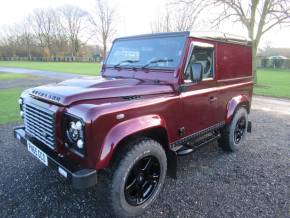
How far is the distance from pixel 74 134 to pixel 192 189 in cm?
188

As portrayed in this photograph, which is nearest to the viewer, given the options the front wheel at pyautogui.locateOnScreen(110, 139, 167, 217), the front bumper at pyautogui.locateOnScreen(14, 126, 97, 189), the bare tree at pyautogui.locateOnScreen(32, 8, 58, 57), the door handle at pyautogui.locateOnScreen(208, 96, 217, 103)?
the front bumper at pyautogui.locateOnScreen(14, 126, 97, 189)

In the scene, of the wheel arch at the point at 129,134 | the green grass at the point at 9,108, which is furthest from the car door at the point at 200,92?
the green grass at the point at 9,108

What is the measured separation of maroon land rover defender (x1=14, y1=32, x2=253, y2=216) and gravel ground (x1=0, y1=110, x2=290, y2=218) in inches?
15.7

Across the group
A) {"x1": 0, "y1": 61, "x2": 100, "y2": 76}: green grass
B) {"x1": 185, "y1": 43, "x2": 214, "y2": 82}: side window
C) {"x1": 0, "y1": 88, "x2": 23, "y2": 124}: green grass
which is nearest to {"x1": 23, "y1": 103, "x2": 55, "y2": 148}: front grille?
{"x1": 185, "y1": 43, "x2": 214, "y2": 82}: side window

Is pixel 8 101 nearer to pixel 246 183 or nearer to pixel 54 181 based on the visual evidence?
pixel 54 181

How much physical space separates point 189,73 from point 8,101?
8.07 meters

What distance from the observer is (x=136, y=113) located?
2.67 m

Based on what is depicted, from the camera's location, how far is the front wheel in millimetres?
2602

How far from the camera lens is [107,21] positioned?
187ft

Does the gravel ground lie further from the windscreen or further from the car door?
the windscreen

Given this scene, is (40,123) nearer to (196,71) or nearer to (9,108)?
(196,71)

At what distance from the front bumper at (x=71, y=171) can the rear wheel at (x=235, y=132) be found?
3017mm

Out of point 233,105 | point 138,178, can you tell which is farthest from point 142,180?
point 233,105

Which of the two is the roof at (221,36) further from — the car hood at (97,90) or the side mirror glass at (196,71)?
the car hood at (97,90)
